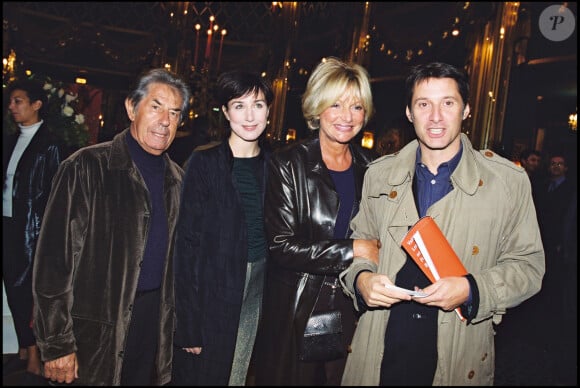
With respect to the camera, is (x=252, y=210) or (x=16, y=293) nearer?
(x=252, y=210)

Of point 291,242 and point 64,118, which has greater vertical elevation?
point 64,118

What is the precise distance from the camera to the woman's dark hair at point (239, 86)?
2.30 metres

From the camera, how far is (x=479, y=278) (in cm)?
161

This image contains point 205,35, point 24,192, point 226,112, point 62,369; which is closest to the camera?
point 62,369

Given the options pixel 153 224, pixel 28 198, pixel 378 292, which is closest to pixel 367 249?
pixel 378 292

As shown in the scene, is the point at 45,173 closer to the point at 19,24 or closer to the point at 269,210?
the point at 269,210

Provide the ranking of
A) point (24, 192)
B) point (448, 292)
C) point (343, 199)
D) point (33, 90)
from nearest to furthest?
point (448, 292) → point (343, 199) → point (24, 192) → point (33, 90)

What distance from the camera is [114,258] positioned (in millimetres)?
2068

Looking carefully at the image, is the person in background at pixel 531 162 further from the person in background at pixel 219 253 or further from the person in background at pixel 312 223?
the person in background at pixel 219 253

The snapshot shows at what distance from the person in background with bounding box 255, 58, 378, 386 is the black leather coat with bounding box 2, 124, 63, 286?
6.51 ft

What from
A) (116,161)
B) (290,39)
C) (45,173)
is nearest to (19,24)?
(290,39)

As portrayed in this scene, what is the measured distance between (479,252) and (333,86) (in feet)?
3.44

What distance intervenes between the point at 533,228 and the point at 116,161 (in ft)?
5.81

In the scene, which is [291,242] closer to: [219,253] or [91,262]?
[219,253]
